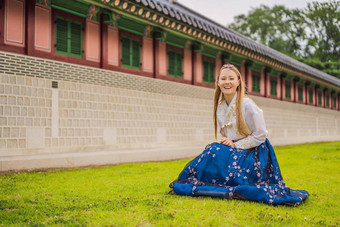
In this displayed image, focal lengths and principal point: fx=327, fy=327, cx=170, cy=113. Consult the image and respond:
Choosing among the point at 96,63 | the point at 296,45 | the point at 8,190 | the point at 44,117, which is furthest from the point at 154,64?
the point at 296,45

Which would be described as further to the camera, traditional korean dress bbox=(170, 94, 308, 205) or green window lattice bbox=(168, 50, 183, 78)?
green window lattice bbox=(168, 50, 183, 78)

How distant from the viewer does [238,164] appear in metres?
3.96

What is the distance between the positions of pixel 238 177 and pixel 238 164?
0.54ft

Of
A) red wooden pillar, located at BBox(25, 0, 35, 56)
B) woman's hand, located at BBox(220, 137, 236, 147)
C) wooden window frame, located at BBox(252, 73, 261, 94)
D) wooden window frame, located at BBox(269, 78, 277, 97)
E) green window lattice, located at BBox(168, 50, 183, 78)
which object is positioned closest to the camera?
woman's hand, located at BBox(220, 137, 236, 147)

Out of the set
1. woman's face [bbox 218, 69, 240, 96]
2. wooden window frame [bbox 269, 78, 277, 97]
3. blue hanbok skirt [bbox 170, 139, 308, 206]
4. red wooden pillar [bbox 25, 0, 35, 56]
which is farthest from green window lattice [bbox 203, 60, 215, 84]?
blue hanbok skirt [bbox 170, 139, 308, 206]

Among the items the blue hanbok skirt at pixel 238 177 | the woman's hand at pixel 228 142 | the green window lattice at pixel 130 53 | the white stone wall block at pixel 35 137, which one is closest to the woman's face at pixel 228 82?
the woman's hand at pixel 228 142

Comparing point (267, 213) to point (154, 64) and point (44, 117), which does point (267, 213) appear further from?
point (154, 64)

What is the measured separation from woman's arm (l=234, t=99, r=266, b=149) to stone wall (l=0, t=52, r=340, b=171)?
4.54 metres

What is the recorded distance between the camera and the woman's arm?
4.01m

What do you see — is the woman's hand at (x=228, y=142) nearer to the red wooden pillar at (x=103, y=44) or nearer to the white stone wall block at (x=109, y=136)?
the white stone wall block at (x=109, y=136)

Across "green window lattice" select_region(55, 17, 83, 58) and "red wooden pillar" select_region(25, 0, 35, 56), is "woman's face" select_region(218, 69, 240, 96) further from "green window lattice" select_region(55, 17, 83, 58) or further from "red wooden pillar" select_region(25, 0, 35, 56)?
"green window lattice" select_region(55, 17, 83, 58)

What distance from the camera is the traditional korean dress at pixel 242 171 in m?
3.76

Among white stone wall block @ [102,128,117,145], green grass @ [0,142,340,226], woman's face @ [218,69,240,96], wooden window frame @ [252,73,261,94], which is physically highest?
wooden window frame @ [252,73,261,94]

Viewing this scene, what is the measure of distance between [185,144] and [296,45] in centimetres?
3187
